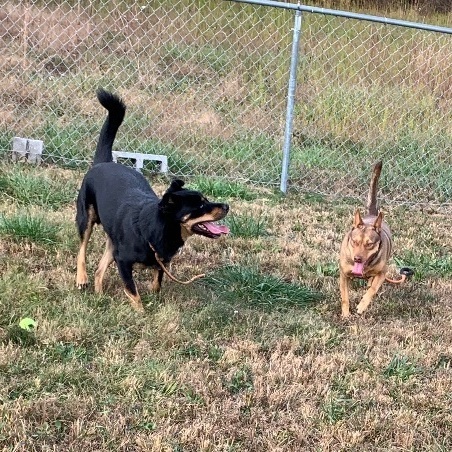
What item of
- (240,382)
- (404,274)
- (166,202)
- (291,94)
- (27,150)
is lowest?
(240,382)

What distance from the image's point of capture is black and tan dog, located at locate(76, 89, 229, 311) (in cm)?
359

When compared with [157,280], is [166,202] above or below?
above

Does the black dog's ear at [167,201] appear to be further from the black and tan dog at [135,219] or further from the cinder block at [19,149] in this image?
the cinder block at [19,149]

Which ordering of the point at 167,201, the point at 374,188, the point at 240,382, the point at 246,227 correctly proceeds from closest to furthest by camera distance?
the point at 240,382 → the point at 167,201 → the point at 374,188 → the point at 246,227

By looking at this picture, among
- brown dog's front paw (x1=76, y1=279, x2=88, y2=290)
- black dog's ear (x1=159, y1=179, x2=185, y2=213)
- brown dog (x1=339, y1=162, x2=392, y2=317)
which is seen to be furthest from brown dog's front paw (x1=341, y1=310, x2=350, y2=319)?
brown dog's front paw (x1=76, y1=279, x2=88, y2=290)

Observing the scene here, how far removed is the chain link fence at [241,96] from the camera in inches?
291

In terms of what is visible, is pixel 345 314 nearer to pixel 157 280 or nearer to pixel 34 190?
pixel 157 280

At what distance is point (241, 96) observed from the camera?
897 cm

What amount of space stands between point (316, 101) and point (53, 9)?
4.25 m

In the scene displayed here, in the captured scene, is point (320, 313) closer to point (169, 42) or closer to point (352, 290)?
point (352, 290)

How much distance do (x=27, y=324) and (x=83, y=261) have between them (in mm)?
827

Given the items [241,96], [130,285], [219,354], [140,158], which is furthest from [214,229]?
[241,96]

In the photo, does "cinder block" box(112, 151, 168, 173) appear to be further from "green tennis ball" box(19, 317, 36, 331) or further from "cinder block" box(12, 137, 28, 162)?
"green tennis ball" box(19, 317, 36, 331)

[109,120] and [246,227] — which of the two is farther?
[246,227]
